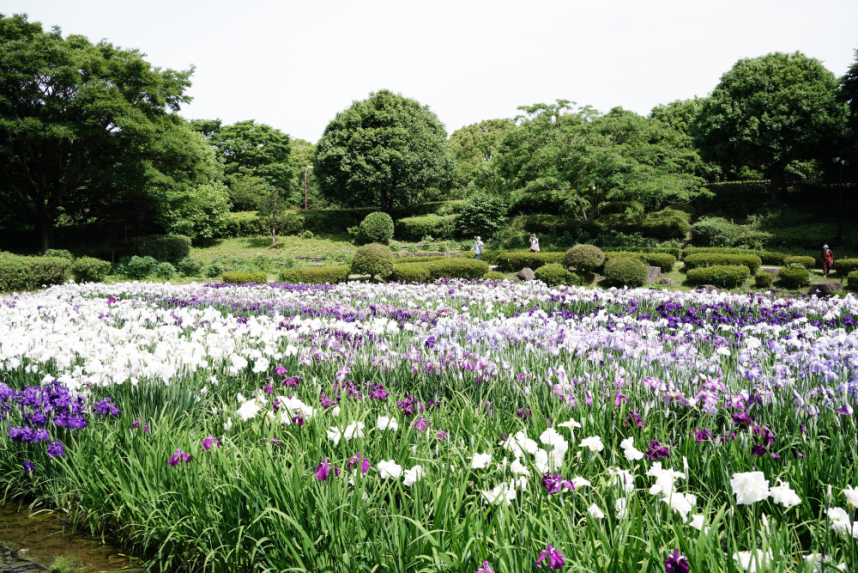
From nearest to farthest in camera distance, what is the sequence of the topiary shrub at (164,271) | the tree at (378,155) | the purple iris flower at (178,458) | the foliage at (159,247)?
the purple iris flower at (178,458)
the topiary shrub at (164,271)
the foliage at (159,247)
the tree at (378,155)

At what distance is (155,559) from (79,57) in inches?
958

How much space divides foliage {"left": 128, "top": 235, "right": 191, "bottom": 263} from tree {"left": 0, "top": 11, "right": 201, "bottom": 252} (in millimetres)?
2225

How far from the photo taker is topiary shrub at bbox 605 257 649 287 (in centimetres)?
1513

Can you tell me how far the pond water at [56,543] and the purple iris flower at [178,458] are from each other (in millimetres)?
574

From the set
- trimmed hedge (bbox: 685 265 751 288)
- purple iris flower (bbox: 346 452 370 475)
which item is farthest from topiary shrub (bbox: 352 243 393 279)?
purple iris flower (bbox: 346 452 370 475)

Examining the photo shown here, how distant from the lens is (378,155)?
3766 cm

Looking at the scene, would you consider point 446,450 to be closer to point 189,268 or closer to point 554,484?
point 554,484

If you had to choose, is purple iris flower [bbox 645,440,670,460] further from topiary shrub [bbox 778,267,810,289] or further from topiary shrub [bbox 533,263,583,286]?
topiary shrub [bbox 778,267,810,289]

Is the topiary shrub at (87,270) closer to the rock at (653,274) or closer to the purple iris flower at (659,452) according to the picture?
the rock at (653,274)

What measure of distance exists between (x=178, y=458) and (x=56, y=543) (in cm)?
102

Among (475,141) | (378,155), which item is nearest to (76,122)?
(378,155)

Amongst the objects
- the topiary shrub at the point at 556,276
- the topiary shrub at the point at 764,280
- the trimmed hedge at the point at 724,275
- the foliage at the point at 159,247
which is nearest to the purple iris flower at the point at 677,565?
the topiary shrub at the point at 556,276

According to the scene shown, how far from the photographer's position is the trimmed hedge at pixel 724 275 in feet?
50.5

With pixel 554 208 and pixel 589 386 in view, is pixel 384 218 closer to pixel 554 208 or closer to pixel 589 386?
pixel 554 208
